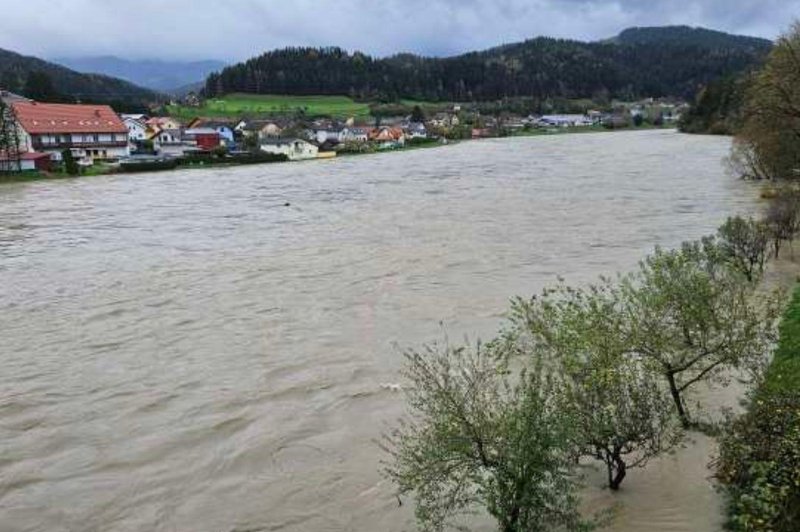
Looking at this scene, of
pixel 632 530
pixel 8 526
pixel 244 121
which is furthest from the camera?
pixel 244 121

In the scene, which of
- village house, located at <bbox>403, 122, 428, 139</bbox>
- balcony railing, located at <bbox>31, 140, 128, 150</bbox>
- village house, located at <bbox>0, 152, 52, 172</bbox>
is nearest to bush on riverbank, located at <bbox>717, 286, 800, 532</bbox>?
village house, located at <bbox>0, 152, 52, 172</bbox>

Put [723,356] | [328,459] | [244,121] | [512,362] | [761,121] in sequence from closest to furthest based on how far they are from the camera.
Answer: [723,356] < [328,459] < [512,362] < [761,121] < [244,121]

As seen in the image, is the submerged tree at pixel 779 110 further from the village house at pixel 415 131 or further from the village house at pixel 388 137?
the village house at pixel 415 131

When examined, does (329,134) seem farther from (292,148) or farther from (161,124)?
(292,148)

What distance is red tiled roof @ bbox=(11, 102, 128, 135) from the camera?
294 feet

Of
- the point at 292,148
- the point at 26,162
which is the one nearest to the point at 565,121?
the point at 292,148

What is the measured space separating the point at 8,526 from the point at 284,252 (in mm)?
22334

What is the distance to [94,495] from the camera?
12359 millimetres

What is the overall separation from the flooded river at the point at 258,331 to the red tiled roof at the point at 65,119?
4323cm

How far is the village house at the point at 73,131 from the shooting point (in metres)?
88.4

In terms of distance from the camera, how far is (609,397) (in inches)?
416

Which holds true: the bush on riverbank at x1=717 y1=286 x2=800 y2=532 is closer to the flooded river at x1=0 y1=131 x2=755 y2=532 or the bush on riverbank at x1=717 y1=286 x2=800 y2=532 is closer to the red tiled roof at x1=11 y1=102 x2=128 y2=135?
the flooded river at x1=0 y1=131 x2=755 y2=532

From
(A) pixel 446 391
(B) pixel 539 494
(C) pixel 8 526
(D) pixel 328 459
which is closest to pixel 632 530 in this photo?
(B) pixel 539 494

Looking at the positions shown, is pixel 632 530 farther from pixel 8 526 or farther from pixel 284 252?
pixel 284 252
